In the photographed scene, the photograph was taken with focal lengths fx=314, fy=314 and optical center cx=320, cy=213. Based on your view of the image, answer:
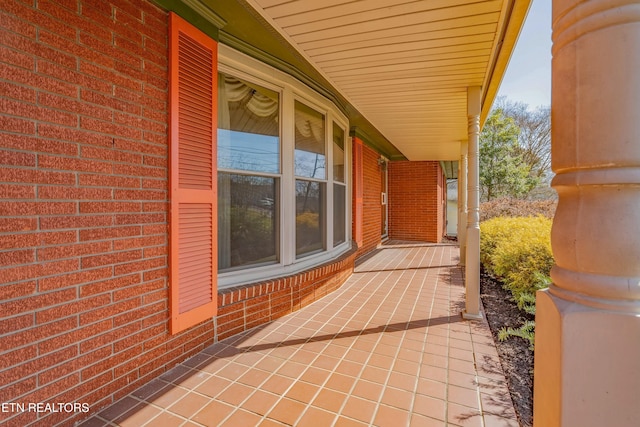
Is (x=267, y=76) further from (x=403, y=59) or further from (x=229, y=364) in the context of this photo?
(x=229, y=364)

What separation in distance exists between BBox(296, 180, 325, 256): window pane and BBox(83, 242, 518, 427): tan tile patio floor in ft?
2.54

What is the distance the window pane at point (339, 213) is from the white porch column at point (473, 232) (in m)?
1.85

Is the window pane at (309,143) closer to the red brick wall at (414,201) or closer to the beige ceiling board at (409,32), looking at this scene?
the beige ceiling board at (409,32)

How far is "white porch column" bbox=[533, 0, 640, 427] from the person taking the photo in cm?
70

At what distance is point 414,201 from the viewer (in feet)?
31.2

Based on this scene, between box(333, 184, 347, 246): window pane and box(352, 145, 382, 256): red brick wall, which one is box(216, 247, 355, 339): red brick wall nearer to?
box(333, 184, 347, 246): window pane

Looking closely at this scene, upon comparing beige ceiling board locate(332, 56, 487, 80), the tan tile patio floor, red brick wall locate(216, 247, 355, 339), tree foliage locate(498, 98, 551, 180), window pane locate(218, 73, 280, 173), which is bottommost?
the tan tile patio floor

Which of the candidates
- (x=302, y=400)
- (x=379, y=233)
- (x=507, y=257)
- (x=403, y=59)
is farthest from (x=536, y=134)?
(x=302, y=400)

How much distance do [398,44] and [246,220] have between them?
1954 mm

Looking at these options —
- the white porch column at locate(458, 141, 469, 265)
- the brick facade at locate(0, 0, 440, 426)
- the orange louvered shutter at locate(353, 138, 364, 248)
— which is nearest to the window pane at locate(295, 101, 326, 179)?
the orange louvered shutter at locate(353, 138, 364, 248)

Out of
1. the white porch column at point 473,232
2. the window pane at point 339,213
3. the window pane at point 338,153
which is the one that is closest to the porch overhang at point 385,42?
the white porch column at point 473,232

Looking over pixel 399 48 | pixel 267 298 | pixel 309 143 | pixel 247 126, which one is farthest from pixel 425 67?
pixel 267 298

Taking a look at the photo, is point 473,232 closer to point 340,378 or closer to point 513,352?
point 513,352

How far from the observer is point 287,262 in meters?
3.33
